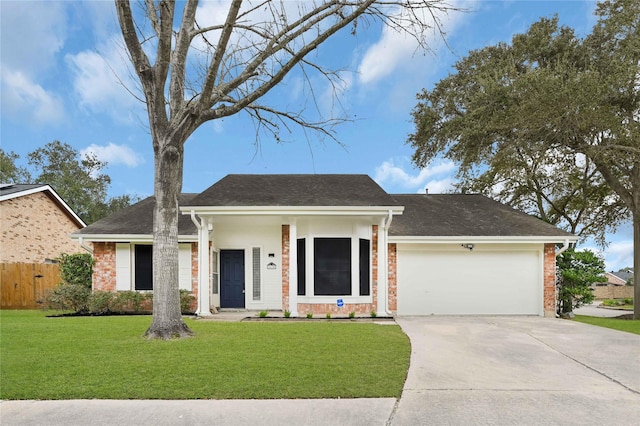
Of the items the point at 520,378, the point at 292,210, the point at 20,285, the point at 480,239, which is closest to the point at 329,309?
the point at 292,210

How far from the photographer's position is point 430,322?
11.1 meters

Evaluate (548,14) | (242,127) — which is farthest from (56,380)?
(548,14)

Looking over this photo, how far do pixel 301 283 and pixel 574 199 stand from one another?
1545 cm

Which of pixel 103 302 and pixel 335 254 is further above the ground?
pixel 335 254

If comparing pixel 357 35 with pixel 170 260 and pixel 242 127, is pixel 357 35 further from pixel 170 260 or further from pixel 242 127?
pixel 170 260

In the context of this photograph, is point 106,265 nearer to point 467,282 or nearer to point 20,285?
point 20,285

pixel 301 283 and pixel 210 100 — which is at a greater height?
pixel 210 100

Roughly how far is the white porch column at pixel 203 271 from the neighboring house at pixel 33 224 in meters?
11.9

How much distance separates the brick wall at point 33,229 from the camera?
18.7 meters

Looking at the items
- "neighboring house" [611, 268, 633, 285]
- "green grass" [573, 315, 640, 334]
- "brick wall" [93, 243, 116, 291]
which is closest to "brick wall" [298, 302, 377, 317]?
"brick wall" [93, 243, 116, 291]

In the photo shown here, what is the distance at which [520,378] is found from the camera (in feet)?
→ 18.9

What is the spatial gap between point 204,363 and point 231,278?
25.5ft

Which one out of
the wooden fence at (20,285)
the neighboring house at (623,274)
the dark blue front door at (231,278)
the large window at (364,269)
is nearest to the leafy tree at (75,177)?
the wooden fence at (20,285)

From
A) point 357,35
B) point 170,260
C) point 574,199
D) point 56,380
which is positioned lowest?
point 56,380
